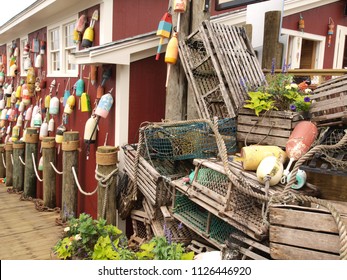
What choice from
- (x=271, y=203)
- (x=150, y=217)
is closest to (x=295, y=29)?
(x=150, y=217)

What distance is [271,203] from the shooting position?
7.07ft

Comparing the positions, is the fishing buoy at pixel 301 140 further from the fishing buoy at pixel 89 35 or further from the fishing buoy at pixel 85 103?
the fishing buoy at pixel 89 35

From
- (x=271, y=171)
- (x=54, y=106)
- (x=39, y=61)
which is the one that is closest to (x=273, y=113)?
(x=271, y=171)

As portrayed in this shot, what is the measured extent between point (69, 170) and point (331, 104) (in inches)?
172

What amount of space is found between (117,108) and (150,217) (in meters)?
2.01

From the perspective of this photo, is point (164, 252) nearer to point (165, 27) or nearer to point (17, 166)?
point (165, 27)

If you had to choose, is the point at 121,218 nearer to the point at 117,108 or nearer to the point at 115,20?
the point at 117,108

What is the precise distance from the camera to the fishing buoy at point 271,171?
8.01 ft

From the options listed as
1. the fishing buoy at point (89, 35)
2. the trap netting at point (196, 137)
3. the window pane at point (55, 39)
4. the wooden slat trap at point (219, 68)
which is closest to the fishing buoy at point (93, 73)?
the fishing buoy at point (89, 35)

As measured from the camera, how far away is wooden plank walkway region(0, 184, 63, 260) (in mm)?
4336

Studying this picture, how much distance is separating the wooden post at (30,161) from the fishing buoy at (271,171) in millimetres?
6234

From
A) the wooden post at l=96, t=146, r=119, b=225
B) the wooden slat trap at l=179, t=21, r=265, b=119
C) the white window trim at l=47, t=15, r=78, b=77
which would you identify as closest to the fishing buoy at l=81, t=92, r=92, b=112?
the white window trim at l=47, t=15, r=78, b=77

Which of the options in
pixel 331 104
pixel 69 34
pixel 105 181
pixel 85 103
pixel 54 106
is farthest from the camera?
pixel 54 106

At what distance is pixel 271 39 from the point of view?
5047 millimetres
